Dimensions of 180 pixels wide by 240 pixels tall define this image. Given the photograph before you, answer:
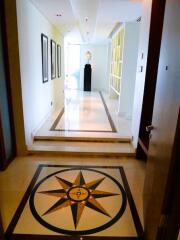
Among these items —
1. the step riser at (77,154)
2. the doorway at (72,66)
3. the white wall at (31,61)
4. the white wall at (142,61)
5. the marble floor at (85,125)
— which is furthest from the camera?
the doorway at (72,66)

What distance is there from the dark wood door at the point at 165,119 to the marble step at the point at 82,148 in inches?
63.4

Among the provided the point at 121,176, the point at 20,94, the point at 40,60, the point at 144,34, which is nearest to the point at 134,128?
the point at 121,176

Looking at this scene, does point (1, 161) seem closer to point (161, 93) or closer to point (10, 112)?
point (10, 112)

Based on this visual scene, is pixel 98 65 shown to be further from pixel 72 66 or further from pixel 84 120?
pixel 84 120

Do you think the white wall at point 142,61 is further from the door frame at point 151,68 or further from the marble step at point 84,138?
the marble step at point 84,138

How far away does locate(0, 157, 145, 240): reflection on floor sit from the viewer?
1.78 m

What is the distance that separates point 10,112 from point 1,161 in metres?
0.71

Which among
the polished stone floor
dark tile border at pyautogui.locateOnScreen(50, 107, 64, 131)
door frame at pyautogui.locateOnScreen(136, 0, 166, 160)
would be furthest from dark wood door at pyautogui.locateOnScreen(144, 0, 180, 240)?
dark tile border at pyautogui.locateOnScreen(50, 107, 64, 131)

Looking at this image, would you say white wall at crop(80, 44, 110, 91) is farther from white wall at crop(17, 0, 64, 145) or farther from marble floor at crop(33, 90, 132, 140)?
white wall at crop(17, 0, 64, 145)

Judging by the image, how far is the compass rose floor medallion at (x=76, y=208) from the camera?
5.70 ft

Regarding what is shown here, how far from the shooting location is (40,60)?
4.14 m

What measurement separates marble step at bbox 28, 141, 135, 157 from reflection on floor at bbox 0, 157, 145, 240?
0.42 feet

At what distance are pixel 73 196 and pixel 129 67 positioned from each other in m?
3.73

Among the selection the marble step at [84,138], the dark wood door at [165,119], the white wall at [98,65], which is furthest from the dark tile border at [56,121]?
the white wall at [98,65]
